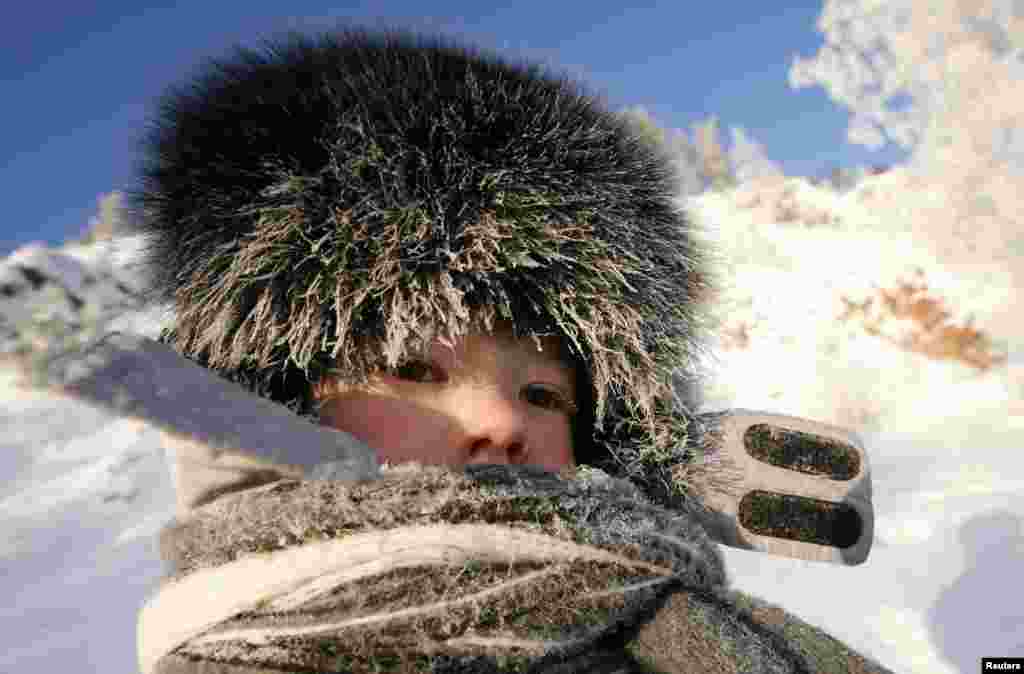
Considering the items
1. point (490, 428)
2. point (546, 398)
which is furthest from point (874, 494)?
point (490, 428)

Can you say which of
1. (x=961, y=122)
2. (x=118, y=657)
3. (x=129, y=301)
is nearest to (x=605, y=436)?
(x=129, y=301)

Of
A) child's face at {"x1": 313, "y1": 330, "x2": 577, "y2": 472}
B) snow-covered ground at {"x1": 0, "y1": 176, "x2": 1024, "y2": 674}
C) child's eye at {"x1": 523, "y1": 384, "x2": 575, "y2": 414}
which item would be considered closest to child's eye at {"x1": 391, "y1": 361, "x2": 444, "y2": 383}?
child's face at {"x1": 313, "y1": 330, "x2": 577, "y2": 472}

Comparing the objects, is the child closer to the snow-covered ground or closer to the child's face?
the child's face

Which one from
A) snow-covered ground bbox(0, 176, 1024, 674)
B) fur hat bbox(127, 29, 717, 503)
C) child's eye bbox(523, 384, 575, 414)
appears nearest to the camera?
fur hat bbox(127, 29, 717, 503)

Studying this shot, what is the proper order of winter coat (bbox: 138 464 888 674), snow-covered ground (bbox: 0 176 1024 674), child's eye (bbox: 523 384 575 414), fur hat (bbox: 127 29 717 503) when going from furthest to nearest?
1. snow-covered ground (bbox: 0 176 1024 674)
2. child's eye (bbox: 523 384 575 414)
3. fur hat (bbox: 127 29 717 503)
4. winter coat (bbox: 138 464 888 674)

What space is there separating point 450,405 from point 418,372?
0.05 m

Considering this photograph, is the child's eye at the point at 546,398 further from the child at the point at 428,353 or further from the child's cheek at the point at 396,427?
the child's cheek at the point at 396,427

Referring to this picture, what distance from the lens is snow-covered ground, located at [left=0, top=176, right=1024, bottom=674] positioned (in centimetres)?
149

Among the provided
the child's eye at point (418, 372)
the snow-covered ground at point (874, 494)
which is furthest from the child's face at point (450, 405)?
the snow-covered ground at point (874, 494)

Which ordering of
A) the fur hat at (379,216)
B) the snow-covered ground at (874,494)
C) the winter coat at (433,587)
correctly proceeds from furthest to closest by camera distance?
the snow-covered ground at (874,494) < the fur hat at (379,216) < the winter coat at (433,587)

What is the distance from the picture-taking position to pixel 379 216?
2.43 feet

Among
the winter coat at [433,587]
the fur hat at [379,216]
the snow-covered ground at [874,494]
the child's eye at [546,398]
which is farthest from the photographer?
the snow-covered ground at [874,494]

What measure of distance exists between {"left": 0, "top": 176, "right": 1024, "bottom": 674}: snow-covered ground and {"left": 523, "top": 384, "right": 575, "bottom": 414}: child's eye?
33cm

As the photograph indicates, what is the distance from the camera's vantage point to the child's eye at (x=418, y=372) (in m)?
0.80
